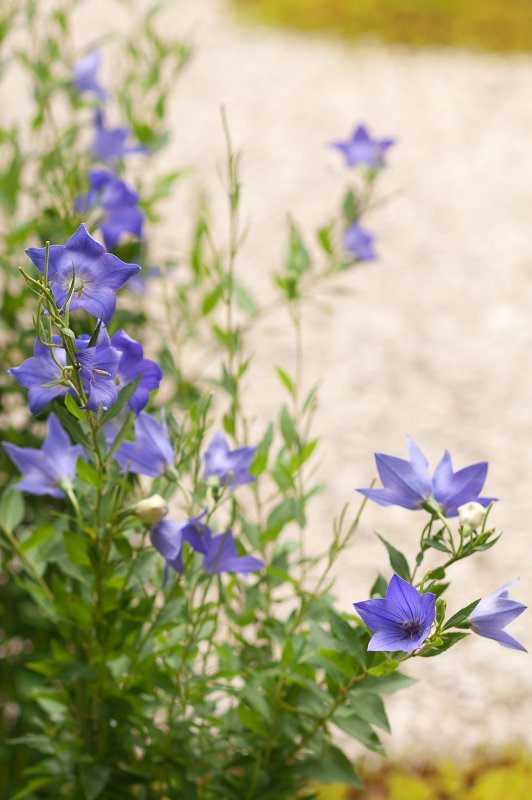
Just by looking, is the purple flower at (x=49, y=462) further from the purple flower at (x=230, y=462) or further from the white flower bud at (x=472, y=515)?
the white flower bud at (x=472, y=515)

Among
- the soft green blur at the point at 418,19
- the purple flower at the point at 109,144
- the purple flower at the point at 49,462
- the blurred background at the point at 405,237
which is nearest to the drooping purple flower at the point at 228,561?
the purple flower at the point at 49,462

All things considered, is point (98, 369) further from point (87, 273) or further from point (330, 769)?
point (330, 769)

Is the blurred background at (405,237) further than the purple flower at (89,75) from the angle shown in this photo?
Yes

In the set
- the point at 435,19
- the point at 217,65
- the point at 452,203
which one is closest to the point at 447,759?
the point at 452,203

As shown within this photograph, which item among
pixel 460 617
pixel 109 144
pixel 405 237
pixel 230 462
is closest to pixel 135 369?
pixel 230 462

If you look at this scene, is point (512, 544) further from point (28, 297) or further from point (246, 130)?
point (246, 130)

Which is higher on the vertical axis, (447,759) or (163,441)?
(163,441)
